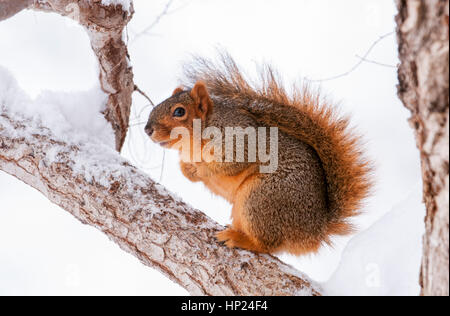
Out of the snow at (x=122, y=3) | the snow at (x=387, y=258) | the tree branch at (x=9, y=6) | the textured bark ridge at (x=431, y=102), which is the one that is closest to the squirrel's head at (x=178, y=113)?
the snow at (x=122, y=3)

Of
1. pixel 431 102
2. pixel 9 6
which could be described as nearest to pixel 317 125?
pixel 431 102

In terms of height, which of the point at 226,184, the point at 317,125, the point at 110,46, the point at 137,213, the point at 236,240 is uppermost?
the point at 110,46

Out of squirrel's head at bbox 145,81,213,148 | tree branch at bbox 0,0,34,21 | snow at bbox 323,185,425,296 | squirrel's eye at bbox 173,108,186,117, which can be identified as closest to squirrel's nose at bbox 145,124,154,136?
squirrel's head at bbox 145,81,213,148

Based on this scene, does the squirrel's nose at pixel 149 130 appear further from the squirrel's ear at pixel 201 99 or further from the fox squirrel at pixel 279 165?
the squirrel's ear at pixel 201 99

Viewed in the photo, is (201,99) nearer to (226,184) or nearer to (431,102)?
(226,184)

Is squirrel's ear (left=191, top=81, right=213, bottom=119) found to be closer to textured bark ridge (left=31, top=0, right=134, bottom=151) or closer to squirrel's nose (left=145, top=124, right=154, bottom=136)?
squirrel's nose (left=145, top=124, right=154, bottom=136)
